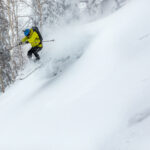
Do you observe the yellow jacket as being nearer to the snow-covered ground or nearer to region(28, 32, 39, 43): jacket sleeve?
region(28, 32, 39, 43): jacket sleeve

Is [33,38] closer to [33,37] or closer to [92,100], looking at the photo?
[33,37]

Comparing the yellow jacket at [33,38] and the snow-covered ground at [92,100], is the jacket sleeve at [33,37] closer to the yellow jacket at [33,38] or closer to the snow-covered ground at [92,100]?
the yellow jacket at [33,38]

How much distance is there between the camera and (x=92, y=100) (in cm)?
544

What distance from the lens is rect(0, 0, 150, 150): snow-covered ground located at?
13.7ft

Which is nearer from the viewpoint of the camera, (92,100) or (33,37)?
(92,100)

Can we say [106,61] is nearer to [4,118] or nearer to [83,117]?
[83,117]

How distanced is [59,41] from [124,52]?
21.4ft

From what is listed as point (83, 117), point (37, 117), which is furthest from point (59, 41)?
point (83, 117)

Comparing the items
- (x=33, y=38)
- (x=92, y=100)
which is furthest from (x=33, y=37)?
(x=92, y=100)

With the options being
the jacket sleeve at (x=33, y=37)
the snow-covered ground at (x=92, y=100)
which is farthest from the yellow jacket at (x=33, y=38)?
the snow-covered ground at (x=92, y=100)

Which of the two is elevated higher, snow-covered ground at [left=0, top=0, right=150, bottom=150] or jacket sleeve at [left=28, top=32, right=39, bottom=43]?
jacket sleeve at [left=28, top=32, right=39, bottom=43]

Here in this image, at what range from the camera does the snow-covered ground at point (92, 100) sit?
13.7 ft

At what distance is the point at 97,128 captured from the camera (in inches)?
178

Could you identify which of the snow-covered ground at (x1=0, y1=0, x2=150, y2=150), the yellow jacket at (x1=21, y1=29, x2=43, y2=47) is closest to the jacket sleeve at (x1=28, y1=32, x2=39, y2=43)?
the yellow jacket at (x1=21, y1=29, x2=43, y2=47)
